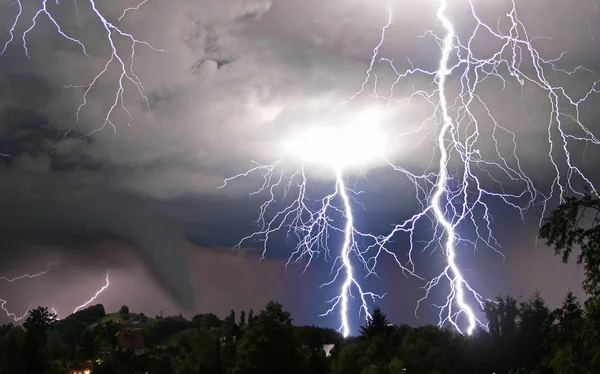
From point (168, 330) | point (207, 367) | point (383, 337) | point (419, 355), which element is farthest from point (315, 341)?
point (168, 330)

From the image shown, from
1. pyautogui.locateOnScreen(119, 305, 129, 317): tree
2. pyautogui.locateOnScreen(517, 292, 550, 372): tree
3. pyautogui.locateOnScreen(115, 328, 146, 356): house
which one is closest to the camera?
pyautogui.locateOnScreen(517, 292, 550, 372): tree

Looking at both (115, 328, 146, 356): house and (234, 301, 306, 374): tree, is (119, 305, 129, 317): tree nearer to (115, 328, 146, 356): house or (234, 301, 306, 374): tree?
(115, 328, 146, 356): house

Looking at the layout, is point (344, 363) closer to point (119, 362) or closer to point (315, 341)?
point (119, 362)

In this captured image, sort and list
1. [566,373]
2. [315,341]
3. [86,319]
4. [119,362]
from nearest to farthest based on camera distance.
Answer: [566,373] → [119,362] → [315,341] → [86,319]

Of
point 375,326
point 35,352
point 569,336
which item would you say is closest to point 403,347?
point 375,326

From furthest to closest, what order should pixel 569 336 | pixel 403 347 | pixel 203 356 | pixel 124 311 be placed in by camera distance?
pixel 124 311
pixel 403 347
pixel 203 356
pixel 569 336

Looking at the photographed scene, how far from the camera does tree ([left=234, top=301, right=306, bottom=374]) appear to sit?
21.8m

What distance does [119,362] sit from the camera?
2134 centimetres

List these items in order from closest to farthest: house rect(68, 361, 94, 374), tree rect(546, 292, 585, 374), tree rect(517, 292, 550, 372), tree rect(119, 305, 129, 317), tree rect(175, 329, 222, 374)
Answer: tree rect(546, 292, 585, 374) → tree rect(175, 329, 222, 374) → tree rect(517, 292, 550, 372) → house rect(68, 361, 94, 374) → tree rect(119, 305, 129, 317)

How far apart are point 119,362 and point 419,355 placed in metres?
16.5

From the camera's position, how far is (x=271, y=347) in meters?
22.3

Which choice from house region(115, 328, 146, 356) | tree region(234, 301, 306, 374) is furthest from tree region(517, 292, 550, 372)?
house region(115, 328, 146, 356)

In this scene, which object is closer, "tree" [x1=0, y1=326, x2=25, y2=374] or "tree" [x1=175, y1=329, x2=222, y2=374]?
"tree" [x1=0, y1=326, x2=25, y2=374]

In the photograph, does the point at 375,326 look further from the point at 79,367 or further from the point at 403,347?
the point at 79,367
